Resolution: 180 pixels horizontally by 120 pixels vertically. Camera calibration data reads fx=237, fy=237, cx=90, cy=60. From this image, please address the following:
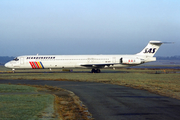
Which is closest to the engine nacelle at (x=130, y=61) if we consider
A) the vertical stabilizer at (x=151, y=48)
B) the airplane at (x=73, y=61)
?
the airplane at (x=73, y=61)

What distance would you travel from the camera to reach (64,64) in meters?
46.7

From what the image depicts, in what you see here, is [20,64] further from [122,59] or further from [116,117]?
[116,117]

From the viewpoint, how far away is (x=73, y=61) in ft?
153

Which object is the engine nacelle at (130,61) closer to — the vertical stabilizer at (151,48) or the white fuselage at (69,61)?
the white fuselage at (69,61)

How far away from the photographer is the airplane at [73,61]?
46.4 metres

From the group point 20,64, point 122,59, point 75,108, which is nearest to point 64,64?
point 20,64

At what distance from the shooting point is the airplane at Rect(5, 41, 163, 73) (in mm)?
46438

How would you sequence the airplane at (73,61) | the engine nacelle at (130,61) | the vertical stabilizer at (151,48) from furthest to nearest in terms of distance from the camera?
the vertical stabilizer at (151,48)
the engine nacelle at (130,61)
the airplane at (73,61)

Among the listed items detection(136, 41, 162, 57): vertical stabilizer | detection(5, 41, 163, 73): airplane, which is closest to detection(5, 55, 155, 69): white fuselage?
detection(5, 41, 163, 73): airplane

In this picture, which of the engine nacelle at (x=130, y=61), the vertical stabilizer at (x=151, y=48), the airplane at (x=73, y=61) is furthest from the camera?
the vertical stabilizer at (x=151, y=48)

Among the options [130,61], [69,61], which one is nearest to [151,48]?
[130,61]

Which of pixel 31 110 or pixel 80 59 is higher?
pixel 80 59

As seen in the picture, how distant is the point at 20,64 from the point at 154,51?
2702cm

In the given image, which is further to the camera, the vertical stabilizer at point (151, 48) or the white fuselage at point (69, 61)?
the vertical stabilizer at point (151, 48)
